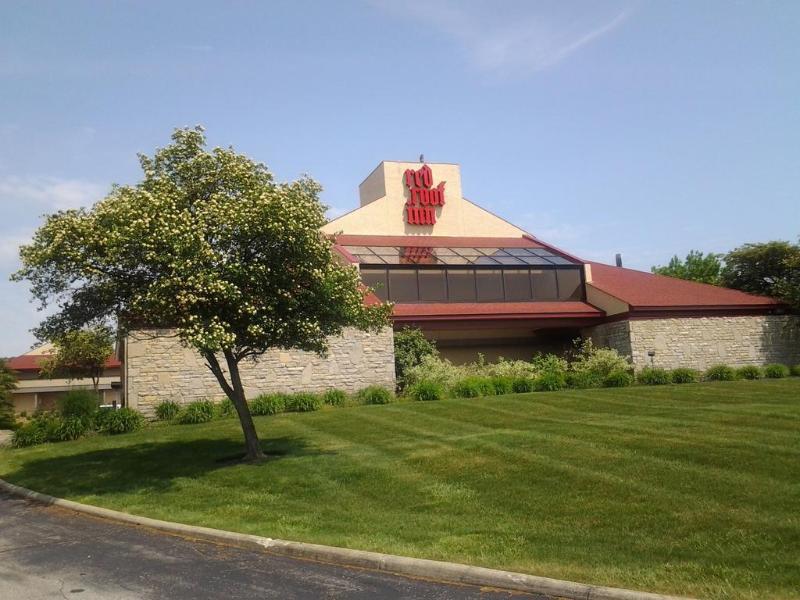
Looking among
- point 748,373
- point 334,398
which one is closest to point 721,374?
point 748,373

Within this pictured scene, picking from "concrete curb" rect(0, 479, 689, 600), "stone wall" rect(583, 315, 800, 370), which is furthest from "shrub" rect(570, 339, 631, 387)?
"concrete curb" rect(0, 479, 689, 600)

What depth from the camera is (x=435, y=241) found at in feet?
119

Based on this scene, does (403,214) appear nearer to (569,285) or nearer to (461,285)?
(461,285)

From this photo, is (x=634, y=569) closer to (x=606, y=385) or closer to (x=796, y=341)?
(x=606, y=385)

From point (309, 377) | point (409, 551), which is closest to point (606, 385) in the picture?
point (309, 377)

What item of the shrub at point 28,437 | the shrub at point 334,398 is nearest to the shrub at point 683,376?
the shrub at point 334,398

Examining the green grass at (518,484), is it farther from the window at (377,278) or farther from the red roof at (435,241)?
the red roof at (435,241)

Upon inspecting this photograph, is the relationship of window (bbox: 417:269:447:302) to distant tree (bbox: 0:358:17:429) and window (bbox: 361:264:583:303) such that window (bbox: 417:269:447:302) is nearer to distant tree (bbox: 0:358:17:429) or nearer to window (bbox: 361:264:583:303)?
window (bbox: 361:264:583:303)

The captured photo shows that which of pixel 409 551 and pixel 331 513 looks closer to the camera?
pixel 409 551

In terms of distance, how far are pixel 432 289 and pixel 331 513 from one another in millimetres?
20031

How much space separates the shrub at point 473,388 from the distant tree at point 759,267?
59.6 ft

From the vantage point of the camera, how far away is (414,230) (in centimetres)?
3769

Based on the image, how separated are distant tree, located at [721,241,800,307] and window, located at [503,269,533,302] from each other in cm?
1253

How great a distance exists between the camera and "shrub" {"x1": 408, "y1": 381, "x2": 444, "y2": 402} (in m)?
22.5
